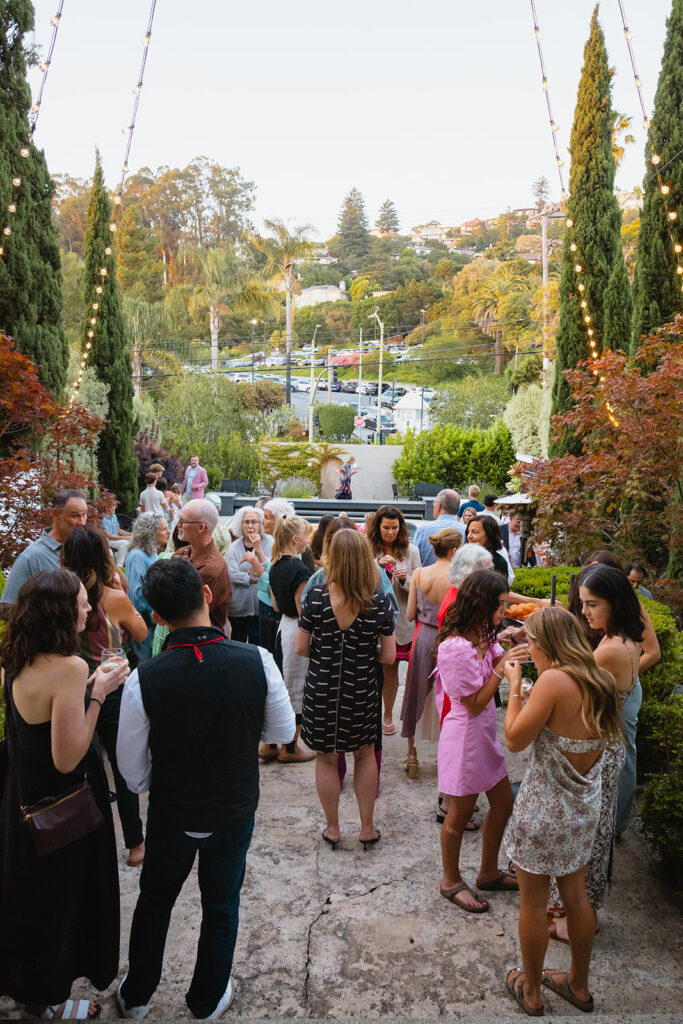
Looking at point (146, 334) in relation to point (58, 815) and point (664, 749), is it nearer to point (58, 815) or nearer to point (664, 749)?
point (664, 749)

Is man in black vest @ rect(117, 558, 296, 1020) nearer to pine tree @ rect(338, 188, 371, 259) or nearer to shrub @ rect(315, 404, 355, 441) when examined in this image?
shrub @ rect(315, 404, 355, 441)

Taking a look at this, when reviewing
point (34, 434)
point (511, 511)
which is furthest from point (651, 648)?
point (34, 434)

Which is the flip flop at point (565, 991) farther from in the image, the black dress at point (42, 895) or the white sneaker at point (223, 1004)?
the black dress at point (42, 895)

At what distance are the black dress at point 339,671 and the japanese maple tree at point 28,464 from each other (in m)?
3.46

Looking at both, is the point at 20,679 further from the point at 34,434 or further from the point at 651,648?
the point at 34,434

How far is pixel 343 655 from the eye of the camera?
3.54 m

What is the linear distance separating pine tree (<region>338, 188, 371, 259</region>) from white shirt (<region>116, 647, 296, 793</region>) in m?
105

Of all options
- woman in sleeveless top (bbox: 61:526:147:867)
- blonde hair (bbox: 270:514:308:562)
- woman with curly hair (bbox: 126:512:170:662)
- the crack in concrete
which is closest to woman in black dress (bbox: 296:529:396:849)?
the crack in concrete

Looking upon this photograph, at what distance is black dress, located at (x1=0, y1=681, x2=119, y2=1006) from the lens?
2250mm

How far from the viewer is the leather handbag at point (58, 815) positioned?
2217mm

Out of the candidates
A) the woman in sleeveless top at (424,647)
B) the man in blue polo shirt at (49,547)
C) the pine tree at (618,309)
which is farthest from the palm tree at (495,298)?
the man in blue polo shirt at (49,547)

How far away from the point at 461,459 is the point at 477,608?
614 inches

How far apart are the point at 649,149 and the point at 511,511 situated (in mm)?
4902

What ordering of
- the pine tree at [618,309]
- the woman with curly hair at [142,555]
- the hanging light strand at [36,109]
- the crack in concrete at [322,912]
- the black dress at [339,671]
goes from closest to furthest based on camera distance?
the crack in concrete at [322,912]
the black dress at [339,671]
the woman with curly hair at [142,555]
the hanging light strand at [36,109]
the pine tree at [618,309]
